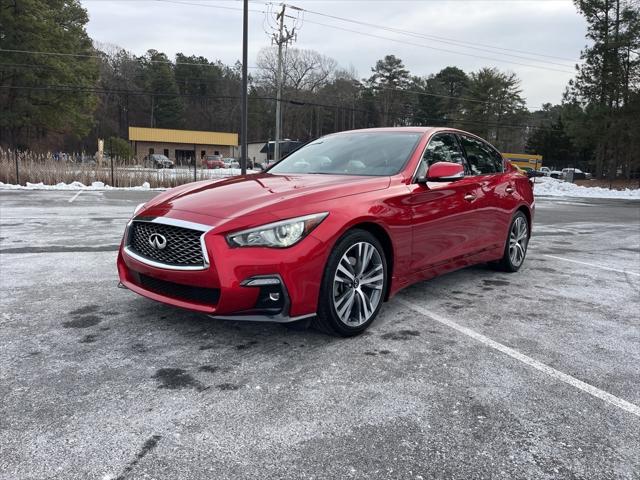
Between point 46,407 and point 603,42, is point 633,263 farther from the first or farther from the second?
point 603,42

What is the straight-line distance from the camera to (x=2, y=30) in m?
40.0

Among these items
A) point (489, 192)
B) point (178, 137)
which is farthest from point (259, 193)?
point (178, 137)

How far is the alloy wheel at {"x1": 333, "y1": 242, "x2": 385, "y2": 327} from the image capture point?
345 cm

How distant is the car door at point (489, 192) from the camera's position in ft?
16.6

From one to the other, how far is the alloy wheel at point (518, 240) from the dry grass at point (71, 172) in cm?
1827

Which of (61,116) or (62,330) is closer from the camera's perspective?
(62,330)

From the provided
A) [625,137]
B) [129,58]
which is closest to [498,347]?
[625,137]

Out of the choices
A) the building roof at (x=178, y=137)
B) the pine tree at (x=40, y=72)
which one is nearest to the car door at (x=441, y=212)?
the pine tree at (x=40, y=72)

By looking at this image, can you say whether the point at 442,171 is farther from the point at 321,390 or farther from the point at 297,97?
the point at 297,97

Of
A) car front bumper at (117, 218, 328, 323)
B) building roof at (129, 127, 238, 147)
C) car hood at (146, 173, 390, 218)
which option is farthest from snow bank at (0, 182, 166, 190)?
building roof at (129, 127, 238, 147)

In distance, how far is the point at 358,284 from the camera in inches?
141

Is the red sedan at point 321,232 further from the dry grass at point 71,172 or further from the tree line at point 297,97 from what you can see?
the tree line at point 297,97

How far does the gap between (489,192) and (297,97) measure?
69954 mm

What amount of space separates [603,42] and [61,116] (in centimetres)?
4429
